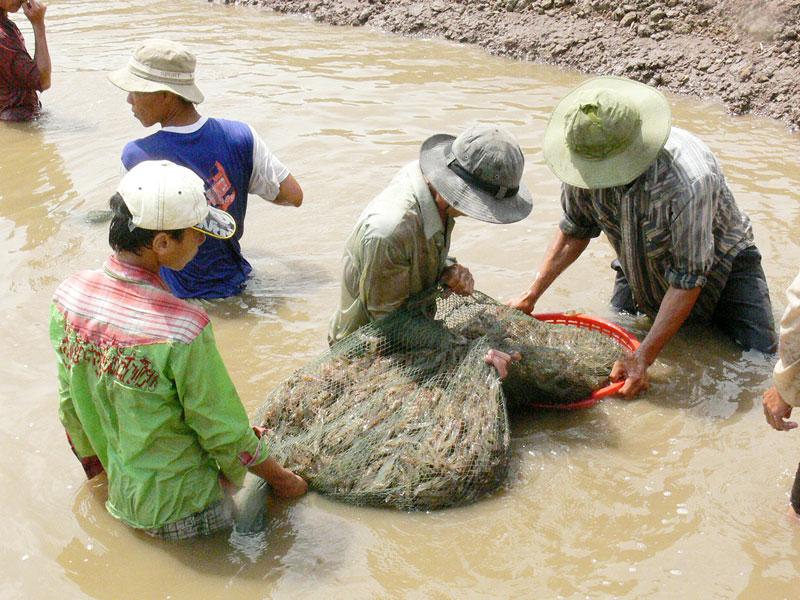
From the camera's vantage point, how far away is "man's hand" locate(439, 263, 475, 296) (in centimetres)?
400

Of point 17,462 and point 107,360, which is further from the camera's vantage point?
point 17,462

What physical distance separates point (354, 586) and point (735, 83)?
6.59 m

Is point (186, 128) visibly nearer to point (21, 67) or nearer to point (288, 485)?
point (288, 485)

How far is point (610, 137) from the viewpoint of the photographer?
155 inches

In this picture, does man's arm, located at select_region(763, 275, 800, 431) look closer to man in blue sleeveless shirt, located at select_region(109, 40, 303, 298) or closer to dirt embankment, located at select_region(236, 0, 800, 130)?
man in blue sleeveless shirt, located at select_region(109, 40, 303, 298)

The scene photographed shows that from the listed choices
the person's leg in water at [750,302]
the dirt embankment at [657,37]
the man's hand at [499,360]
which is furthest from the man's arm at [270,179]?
the dirt embankment at [657,37]

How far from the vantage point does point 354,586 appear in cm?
342

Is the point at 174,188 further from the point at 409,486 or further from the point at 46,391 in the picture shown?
the point at 46,391

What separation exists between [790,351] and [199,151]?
3200 millimetres

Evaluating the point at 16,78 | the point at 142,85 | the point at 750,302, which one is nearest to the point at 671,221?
the point at 750,302

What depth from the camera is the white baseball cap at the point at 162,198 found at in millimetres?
2980

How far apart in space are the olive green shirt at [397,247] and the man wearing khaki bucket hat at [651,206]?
72 cm

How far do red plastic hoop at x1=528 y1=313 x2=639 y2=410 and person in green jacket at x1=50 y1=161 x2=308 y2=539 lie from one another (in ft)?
5.19

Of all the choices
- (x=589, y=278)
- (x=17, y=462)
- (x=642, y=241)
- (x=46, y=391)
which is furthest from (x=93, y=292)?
(x=589, y=278)
